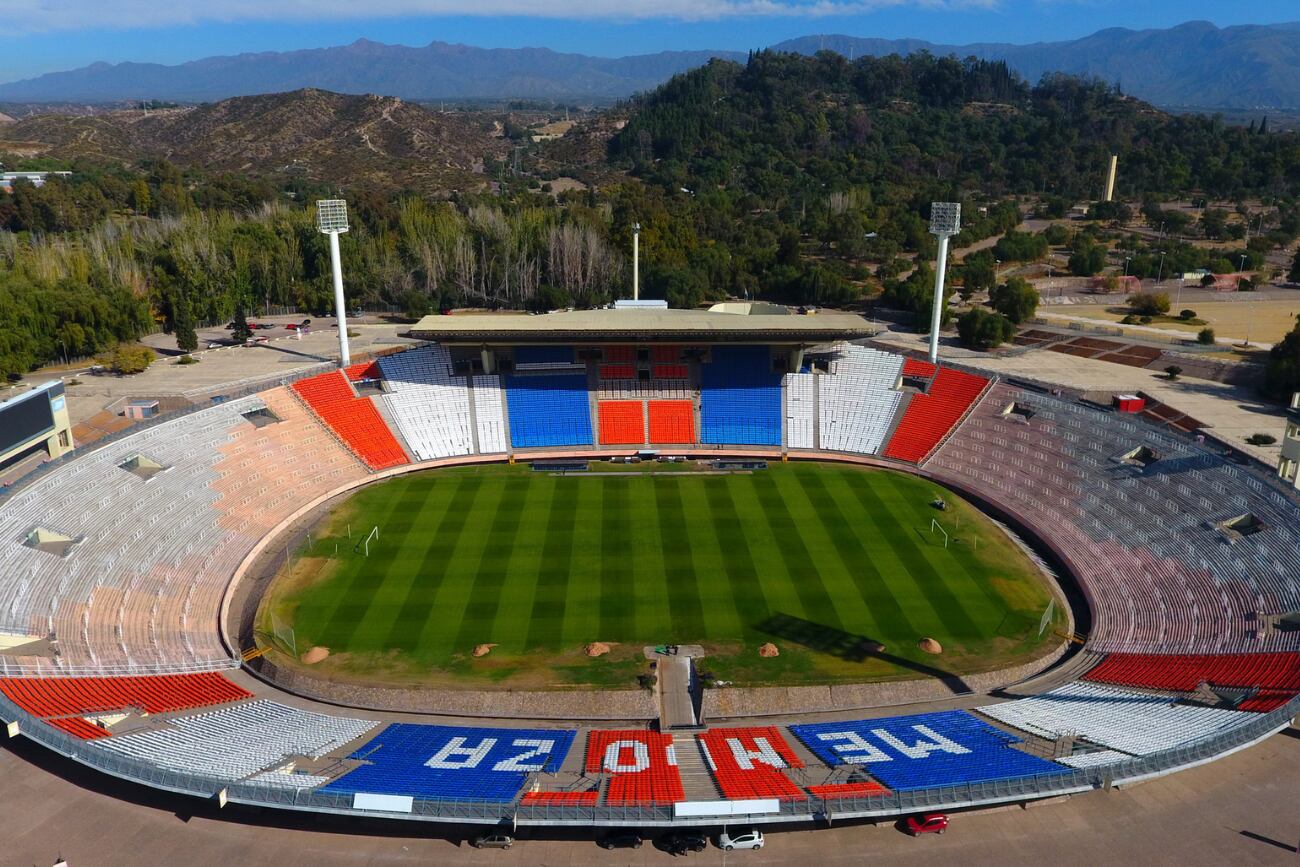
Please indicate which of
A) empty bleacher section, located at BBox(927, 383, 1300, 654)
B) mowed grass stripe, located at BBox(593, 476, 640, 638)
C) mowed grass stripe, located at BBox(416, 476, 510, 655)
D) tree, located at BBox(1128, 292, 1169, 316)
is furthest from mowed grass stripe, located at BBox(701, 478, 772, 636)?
tree, located at BBox(1128, 292, 1169, 316)

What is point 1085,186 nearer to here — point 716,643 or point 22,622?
point 716,643

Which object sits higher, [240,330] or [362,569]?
[240,330]

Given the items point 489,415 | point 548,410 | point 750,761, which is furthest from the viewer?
point 548,410

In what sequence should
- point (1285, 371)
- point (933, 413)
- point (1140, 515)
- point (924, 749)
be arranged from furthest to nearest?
point (1285, 371)
point (933, 413)
point (1140, 515)
point (924, 749)

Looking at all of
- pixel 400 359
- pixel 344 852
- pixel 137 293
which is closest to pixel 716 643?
pixel 344 852

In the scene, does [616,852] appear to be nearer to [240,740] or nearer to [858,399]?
A: [240,740]

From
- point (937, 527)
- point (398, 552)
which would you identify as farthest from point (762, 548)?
point (398, 552)
